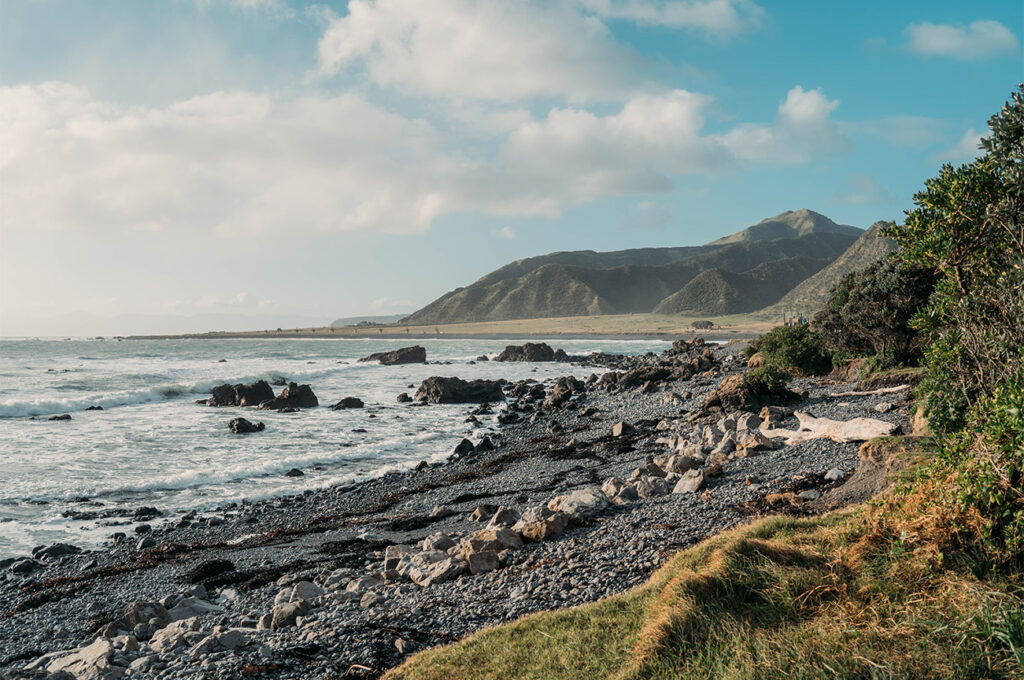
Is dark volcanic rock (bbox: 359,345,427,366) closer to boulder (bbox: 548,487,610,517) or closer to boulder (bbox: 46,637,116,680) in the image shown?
boulder (bbox: 548,487,610,517)

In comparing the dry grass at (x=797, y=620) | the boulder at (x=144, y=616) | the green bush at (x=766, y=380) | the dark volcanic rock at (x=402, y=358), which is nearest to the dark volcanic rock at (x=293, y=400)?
the green bush at (x=766, y=380)

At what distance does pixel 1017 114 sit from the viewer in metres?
6.47

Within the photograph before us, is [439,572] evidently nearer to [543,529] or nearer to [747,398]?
[543,529]

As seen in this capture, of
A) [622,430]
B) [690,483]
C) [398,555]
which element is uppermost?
[690,483]

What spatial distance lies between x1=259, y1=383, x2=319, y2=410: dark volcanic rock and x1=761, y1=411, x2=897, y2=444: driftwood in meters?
29.8

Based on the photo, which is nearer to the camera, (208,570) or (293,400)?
(208,570)

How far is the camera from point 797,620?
5.26m

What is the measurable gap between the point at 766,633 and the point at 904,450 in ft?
24.7

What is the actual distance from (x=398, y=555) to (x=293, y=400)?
29132 millimetres

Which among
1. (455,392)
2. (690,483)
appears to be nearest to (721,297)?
(455,392)

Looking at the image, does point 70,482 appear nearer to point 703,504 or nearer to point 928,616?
point 703,504

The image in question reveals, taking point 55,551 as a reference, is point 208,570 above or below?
above

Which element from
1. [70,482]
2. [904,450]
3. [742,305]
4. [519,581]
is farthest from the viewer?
[742,305]

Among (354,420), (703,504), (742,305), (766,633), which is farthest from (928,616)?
(742,305)
